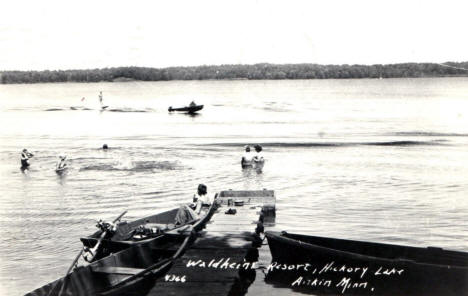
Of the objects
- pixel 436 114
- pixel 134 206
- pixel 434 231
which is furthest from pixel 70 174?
pixel 436 114

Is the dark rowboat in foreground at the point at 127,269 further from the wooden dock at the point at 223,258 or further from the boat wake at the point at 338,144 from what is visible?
the boat wake at the point at 338,144

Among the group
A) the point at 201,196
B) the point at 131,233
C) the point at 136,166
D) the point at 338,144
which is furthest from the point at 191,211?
the point at 338,144

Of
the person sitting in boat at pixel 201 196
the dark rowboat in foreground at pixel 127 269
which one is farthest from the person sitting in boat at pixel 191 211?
the dark rowboat in foreground at pixel 127 269

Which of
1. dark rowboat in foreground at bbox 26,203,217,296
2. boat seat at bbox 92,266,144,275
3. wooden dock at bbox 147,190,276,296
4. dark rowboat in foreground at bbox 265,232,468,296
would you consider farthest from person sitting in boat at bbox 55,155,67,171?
dark rowboat in foreground at bbox 265,232,468,296

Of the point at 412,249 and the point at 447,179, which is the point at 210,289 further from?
the point at 447,179

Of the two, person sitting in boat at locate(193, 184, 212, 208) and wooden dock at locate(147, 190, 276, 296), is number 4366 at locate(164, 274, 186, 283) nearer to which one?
wooden dock at locate(147, 190, 276, 296)
